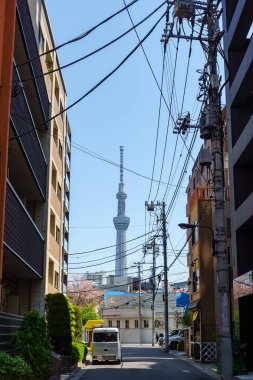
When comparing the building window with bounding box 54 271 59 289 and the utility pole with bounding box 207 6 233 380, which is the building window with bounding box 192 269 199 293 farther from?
the utility pole with bounding box 207 6 233 380

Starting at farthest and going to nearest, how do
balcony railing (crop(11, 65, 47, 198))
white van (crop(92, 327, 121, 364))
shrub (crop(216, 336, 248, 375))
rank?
white van (crop(92, 327, 121, 364)), shrub (crop(216, 336, 248, 375)), balcony railing (crop(11, 65, 47, 198))

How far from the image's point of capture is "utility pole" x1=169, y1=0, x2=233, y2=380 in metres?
16.1

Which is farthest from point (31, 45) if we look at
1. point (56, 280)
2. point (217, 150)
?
point (56, 280)

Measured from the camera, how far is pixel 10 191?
670 inches

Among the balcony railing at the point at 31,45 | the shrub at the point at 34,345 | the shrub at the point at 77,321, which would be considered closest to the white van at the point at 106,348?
the shrub at the point at 77,321

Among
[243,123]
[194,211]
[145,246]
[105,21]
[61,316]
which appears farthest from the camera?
[145,246]

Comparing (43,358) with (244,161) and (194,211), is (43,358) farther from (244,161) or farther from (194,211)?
(194,211)

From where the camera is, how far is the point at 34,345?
15008mm

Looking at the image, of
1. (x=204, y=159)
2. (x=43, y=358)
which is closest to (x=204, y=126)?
(x=204, y=159)

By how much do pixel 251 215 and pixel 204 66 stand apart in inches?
286

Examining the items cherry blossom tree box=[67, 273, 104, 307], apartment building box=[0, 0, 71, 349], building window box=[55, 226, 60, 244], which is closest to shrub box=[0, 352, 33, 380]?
apartment building box=[0, 0, 71, 349]

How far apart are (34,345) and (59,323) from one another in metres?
10.4

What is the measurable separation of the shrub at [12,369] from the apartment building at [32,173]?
133cm

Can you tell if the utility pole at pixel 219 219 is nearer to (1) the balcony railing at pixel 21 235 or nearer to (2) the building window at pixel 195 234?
(1) the balcony railing at pixel 21 235
